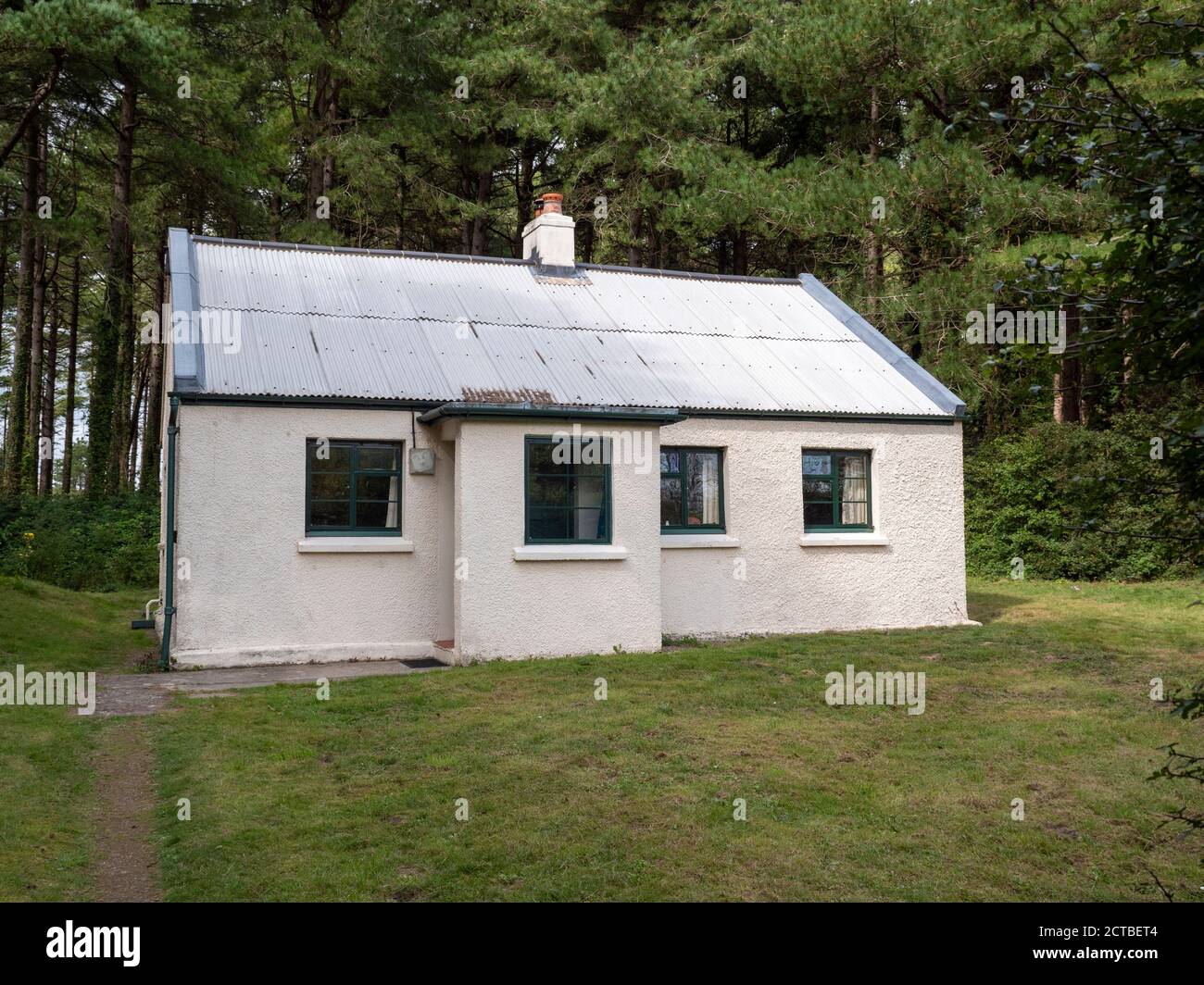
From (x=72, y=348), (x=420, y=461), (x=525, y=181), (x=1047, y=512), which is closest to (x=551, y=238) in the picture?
(x=420, y=461)

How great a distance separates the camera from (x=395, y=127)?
83.4ft

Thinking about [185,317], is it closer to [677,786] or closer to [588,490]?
[588,490]

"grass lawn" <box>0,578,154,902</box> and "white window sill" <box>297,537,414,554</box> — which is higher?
"white window sill" <box>297,537,414,554</box>

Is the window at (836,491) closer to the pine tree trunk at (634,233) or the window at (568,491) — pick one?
the window at (568,491)

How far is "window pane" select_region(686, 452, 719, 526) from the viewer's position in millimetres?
14297

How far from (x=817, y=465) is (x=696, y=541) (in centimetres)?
227

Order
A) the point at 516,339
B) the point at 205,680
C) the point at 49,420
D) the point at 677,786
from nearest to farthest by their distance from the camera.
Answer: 1. the point at 677,786
2. the point at 205,680
3. the point at 516,339
4. the point at 49,420

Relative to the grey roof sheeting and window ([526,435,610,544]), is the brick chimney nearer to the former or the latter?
the grey roof sheeting

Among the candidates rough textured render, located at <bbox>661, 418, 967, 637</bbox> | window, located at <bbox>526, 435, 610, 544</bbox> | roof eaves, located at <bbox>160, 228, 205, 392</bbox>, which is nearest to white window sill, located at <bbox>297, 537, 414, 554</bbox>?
window, located at <bbox>526, 435, 610, 544</bbox>

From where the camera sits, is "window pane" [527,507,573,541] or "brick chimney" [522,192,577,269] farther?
"brick chimney" [522,192,577,269]

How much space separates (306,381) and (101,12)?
9.33m

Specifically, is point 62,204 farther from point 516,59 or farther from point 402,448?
point 402,448

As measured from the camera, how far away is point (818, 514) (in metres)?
14.9

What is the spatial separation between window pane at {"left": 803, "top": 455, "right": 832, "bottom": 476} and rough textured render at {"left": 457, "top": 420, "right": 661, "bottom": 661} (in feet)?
9.56
